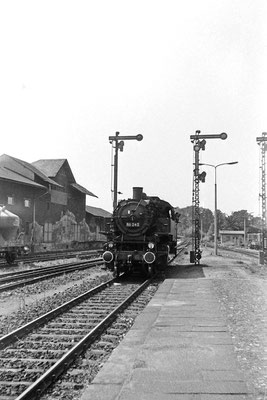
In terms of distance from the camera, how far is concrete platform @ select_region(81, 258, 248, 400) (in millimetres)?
4250

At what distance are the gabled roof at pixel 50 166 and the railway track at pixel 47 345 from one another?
34641 millimetres

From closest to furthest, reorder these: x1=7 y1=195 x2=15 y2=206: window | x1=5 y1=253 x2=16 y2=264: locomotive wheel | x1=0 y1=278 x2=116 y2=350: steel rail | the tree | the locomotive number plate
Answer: x1=0 y1=278 x2=116 y2=350: steel rail, the locomotive number plate, x1=5 y1=253 x2=16 y2=264: locomotive wheel, x1=7 y1=195 x2=15 y2=206: window, the tree

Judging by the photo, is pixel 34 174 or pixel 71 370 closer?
pixel 71 370

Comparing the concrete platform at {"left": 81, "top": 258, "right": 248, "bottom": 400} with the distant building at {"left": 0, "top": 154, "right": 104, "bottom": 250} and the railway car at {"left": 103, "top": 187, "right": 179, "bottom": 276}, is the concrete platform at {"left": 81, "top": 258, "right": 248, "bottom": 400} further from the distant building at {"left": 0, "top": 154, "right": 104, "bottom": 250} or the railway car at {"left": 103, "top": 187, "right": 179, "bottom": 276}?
the distant building at {"left": 0, "top": 154, "right": 104, "bottom": 250}

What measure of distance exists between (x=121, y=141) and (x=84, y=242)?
Answer: 28.3m

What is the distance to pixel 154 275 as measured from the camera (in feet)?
52.9

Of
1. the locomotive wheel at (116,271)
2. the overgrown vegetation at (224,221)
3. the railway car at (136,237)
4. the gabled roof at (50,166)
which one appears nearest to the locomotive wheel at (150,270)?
the railway car at (136,237)

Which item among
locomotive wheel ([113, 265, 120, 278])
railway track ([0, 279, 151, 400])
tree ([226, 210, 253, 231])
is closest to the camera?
railway track ([0, 279, 151, 400])

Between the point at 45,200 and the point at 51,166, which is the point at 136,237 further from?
the point at 51,166

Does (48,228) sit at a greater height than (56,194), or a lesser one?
lesser

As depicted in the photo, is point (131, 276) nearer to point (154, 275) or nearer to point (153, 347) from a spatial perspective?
point (154, 275)

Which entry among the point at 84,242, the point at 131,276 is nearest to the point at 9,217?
the point at 131,276

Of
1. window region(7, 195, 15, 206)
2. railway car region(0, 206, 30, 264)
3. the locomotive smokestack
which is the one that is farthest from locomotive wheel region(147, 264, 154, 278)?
window region(7, 195, 15, 206)

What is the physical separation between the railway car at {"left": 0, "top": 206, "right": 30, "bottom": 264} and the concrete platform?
13.8 meters
